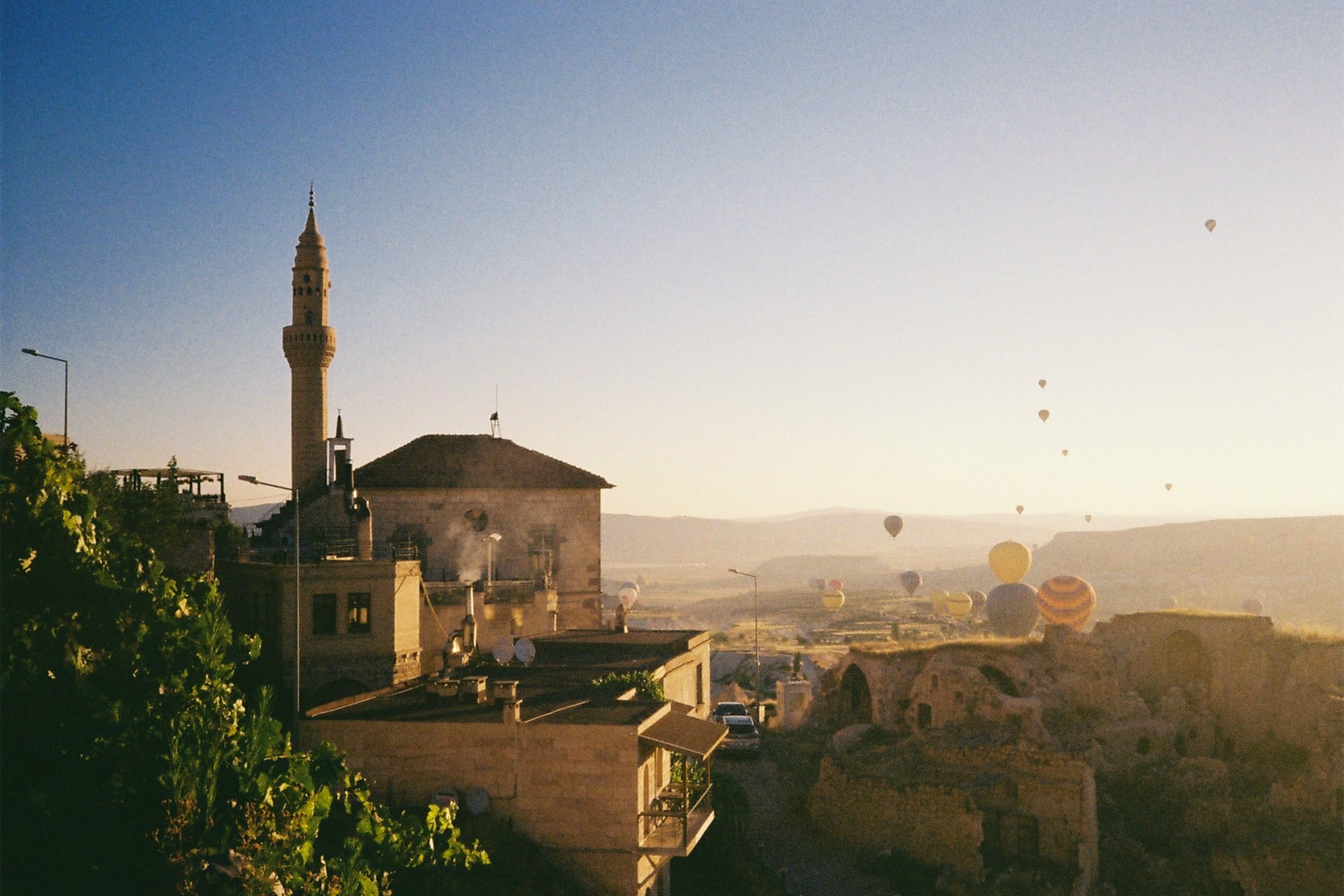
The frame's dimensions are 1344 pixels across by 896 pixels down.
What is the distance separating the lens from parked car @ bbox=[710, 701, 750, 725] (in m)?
46.3

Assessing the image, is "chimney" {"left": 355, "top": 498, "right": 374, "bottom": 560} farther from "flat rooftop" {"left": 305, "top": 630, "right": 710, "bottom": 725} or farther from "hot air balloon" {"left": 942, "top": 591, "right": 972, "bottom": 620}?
"hot air balloon" {"left": 942, "top": 591, "right": 972, "bottom": 620}

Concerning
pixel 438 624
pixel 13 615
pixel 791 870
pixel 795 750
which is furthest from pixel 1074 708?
pixel 13 615

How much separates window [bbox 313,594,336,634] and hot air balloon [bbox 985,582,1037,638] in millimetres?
33420

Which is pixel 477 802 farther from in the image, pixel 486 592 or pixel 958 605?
pixel 958 605

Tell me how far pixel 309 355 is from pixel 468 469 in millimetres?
8760

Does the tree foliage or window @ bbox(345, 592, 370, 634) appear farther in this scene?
window @ bbox(345, 592, 370, 634)

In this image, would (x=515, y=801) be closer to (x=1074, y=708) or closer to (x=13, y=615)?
(x=13, y=615)

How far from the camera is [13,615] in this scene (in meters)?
13.8

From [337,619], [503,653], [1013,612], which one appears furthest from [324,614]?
[1013,612]

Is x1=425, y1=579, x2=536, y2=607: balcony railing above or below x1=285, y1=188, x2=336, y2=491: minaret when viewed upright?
below

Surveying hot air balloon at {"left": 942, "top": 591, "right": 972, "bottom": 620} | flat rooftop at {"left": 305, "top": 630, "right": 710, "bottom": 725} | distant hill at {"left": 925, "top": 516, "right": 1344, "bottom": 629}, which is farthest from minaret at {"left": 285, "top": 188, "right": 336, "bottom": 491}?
distant hill at {"left": 925, "top": 516, "right": 1344, "bottom": 629}

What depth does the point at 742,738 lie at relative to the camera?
42.7 m

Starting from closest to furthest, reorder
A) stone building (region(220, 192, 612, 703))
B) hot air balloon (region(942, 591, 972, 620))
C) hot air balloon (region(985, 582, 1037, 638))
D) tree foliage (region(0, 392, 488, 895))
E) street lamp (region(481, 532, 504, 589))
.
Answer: tree foliage (region(0, 392, 488, 895)) < stone building (region(220, 192, 612, 703)) < street lamp (region(481, 532, 504, 589)) < hot air balloon (region(985, 582, 1037, 638)) < hot air balloon (region(942, 591, 972, 620))

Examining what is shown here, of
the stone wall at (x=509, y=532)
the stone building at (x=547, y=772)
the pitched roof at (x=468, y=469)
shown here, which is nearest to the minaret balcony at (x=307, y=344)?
the pitched roof at (x=468, y=469)
